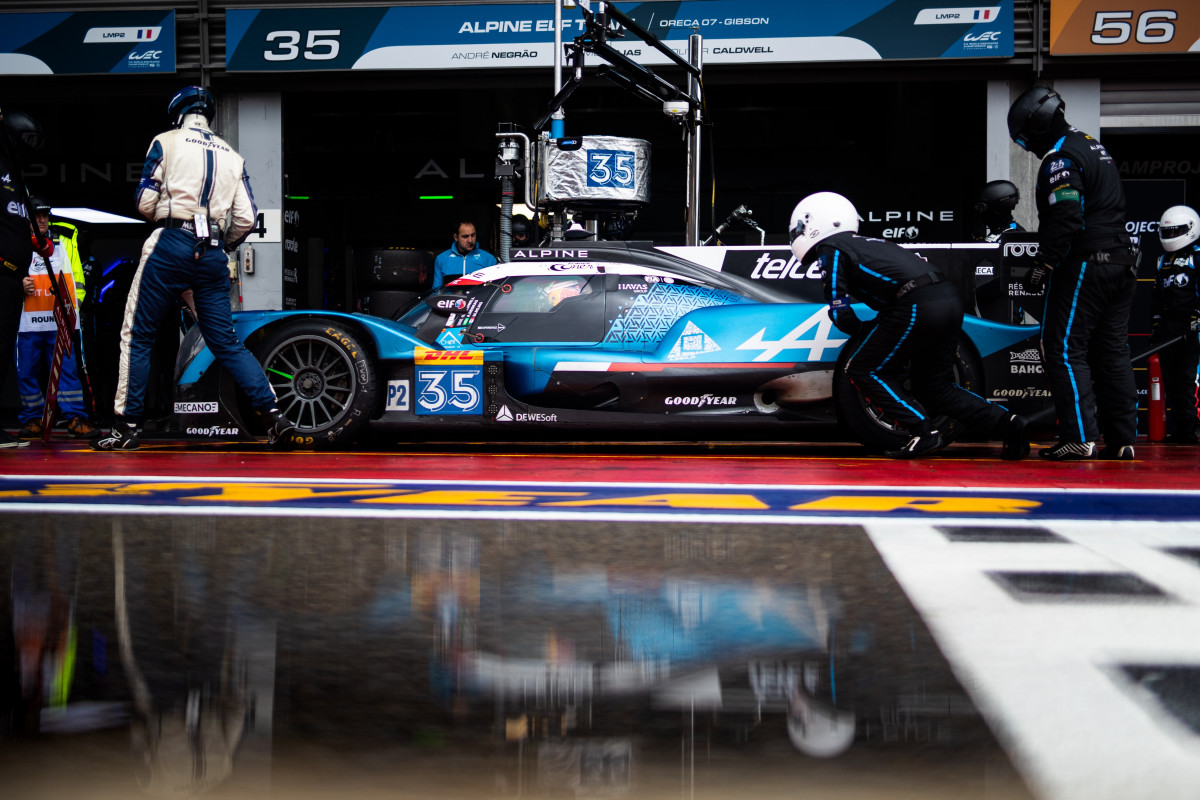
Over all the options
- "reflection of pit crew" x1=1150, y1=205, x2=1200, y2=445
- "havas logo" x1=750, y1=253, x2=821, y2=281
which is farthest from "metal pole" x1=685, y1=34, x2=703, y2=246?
"reflection of pit crew" x1=1150, y1=205, x2=1200, y2=445

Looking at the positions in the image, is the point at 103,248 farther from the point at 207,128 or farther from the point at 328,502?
the point at 328,502

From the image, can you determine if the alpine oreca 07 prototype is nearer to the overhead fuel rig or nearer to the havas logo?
the havas logo

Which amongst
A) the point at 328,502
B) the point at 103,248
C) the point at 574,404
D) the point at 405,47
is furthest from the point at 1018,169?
the point at 103,248

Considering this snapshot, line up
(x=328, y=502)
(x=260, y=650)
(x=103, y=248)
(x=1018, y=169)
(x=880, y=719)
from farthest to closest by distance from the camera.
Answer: (x=103, y=248) < (x=1018, y=169) < (x=328, y=502) < (x=260, y=650) < (x=880, y=719)

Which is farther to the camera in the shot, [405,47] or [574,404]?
[405,47]

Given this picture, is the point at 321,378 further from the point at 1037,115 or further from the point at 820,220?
the point at 1037,115

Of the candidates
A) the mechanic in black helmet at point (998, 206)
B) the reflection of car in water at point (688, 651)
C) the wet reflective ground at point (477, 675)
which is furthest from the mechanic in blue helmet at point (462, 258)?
the reflection of car in water at point (688, 651)

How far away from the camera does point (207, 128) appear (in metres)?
6.61

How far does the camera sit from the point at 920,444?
19.2ft

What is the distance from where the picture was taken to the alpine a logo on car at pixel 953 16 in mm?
11281

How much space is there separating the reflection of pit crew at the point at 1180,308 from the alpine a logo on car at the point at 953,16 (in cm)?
316

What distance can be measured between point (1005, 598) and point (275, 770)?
5.14 feet

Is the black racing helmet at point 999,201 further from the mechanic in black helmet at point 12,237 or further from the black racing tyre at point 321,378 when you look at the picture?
the mechanic in black helmet at point 12,237

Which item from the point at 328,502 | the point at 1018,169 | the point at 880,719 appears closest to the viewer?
the point at 880,719
